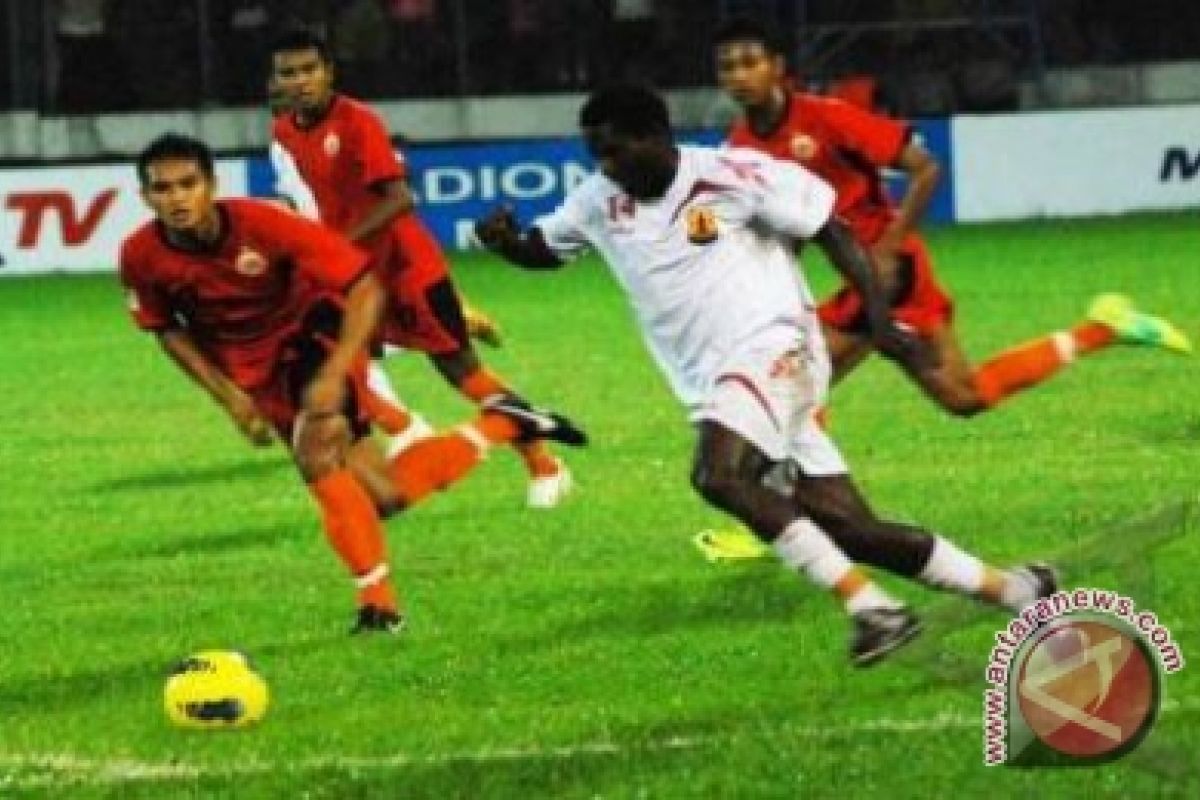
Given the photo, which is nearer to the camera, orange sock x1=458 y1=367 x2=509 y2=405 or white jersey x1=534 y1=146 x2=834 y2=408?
white jersey x1=534 y1=146 x2=834 y2=408

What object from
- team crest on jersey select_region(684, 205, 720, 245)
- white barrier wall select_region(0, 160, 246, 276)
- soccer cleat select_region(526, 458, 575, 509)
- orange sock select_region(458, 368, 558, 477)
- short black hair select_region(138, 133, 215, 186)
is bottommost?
white barrier wall select_region(0, 160, 246, 276)

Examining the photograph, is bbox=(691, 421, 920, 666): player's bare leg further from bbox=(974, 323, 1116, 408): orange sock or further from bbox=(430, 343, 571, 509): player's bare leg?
bbox=(430, 343, 571, 509): player's bare leg

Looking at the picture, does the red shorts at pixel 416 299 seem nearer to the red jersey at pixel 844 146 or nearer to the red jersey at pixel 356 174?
the red jersey at pixel 356 174

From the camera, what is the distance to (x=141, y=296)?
1036 cm

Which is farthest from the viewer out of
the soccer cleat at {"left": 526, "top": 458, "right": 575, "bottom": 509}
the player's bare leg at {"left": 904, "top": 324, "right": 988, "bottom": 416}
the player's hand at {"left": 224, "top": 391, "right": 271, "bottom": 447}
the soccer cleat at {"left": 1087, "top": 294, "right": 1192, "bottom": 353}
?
the soccer cleat at {"left": 526, "top": 458, "right": 575, "bottom": 509}

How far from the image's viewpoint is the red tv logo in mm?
28062

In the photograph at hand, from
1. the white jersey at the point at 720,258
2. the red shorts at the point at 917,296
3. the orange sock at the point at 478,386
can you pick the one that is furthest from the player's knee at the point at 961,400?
the white jersey at the point at 720,258

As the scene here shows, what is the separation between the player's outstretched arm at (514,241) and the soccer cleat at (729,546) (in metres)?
1.59

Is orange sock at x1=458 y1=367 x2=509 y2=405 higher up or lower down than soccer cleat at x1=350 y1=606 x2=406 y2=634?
lower down

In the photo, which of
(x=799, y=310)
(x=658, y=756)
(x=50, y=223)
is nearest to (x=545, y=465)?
(x=799, y=310)

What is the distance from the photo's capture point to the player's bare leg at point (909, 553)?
29.8 feet

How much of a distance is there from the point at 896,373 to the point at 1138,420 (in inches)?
119

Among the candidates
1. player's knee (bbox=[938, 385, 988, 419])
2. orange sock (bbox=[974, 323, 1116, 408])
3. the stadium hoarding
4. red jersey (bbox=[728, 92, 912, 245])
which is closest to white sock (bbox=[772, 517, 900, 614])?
red jersey (bbox=[728, 92, 912, 245])

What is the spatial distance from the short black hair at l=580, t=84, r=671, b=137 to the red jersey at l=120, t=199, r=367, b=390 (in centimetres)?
140
